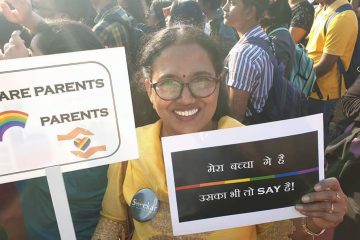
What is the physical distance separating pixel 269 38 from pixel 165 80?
0.37m

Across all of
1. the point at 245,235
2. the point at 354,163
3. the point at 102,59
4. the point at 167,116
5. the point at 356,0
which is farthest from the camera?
the point at 354,163

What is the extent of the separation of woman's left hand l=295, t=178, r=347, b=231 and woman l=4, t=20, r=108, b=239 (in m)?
0.74

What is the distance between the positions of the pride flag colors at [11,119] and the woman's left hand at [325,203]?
99 cm

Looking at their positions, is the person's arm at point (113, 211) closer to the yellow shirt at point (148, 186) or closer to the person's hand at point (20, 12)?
the yellow shirt at point (148, 186)

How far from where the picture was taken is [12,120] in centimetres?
114

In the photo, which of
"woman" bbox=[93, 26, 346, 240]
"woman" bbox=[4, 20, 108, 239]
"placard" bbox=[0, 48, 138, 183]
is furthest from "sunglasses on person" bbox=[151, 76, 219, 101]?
"woman" bbox=[4, 20, 108, 239]

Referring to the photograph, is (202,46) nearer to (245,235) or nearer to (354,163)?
(245,235)

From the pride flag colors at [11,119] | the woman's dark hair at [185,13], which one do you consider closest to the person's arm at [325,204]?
the woman's dark hair at [185,13]

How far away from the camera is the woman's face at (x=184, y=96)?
46.1 inches

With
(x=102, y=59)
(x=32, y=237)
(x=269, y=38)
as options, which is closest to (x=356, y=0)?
(x=269, y=38)

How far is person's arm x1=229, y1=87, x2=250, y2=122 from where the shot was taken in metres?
1.26

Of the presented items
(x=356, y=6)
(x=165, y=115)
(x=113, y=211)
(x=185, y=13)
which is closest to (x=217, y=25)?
(x=185, y=13)

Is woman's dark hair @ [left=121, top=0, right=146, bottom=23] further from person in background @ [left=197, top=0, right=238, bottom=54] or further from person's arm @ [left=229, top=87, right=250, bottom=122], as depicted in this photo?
person's arm @ [left=229, top=87, right=250, bottom=122]

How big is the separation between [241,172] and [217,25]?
1.69 ft
